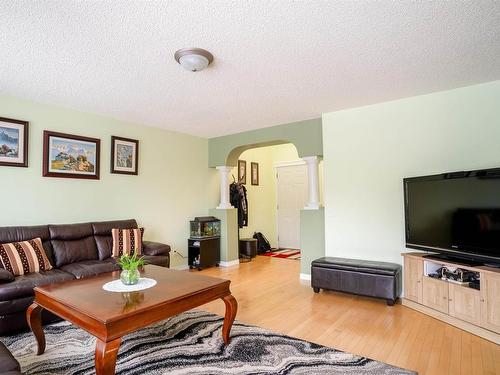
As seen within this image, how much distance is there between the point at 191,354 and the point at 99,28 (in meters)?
2.37

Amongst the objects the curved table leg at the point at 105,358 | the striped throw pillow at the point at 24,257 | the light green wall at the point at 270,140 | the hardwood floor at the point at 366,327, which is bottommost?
the hardwood floor at the point at 366,327

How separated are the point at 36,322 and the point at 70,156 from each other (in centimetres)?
216

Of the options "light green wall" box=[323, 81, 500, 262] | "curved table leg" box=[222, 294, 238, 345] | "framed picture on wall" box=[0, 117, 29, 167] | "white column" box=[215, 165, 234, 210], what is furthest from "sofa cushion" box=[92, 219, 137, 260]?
"light green wall" box=[323, 81, 500, 262]

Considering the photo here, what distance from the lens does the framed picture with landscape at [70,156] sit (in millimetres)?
3463

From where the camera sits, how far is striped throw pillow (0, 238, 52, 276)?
272 cm

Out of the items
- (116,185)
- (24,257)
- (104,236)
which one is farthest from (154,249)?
(24,257)

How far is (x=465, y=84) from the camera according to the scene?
2.93m

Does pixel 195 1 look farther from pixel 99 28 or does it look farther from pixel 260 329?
pixel 260 329

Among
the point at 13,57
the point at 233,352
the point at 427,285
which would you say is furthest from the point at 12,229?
the point at 427,285

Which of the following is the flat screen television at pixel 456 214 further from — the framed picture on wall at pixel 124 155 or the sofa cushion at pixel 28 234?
the sofa cushion at pixel 28 234

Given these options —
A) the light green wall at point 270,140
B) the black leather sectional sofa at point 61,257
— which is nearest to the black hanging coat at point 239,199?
the light green wall at point 270,140

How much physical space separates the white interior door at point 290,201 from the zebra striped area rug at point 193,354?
4276mm

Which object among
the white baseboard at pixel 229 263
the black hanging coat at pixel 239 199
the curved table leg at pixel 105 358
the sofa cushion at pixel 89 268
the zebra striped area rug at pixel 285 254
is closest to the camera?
the curved table leg at pixel 105 358

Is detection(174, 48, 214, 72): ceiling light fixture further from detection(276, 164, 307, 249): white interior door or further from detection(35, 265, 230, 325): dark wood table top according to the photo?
detection(276, 164, 307, 249): white interior door
